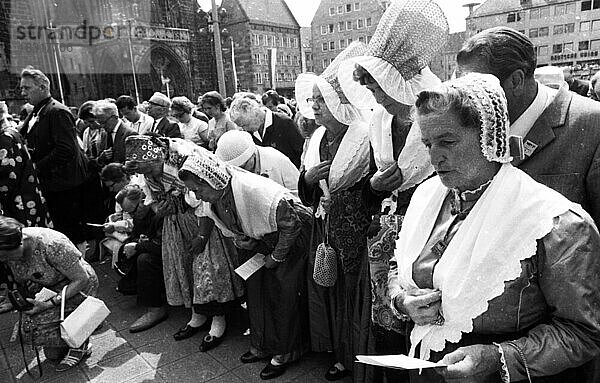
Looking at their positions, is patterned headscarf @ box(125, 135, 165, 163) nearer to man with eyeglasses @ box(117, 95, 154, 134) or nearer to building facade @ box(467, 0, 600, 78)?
man with eyeglasses @ box(117, 95, 154, 134)

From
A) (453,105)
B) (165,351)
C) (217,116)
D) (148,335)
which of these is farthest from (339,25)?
(453,105)

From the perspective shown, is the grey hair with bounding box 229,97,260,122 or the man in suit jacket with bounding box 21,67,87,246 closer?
the man in suit jacket with bounding box 21,67,87,246

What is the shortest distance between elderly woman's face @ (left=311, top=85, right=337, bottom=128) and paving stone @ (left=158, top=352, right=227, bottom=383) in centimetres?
198

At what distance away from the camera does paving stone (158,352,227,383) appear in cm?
326

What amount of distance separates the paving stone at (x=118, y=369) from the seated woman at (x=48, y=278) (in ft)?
0.77

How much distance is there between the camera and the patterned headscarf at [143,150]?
11.4 ft

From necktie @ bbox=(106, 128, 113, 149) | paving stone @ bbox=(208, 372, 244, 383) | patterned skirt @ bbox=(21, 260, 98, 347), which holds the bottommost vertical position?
paving stone @ bbox=(208, 372, 244, 383)

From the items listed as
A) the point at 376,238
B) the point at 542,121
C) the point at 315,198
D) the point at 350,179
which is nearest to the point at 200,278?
the point at 315,198

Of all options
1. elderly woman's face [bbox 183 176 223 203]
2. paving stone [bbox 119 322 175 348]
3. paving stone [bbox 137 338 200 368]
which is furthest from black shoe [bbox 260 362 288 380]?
elderly woman's face [bbox 183 176 223 203]

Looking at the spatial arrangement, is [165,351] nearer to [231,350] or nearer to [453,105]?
[231,350]

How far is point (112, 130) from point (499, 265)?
554 cm

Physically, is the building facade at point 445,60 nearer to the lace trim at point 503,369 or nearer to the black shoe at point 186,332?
the lace trim at point 503,369

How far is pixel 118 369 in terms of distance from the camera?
3518mm

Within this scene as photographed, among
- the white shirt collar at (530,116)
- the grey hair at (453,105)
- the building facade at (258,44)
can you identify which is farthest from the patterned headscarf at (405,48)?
the building facade at (258,44)
